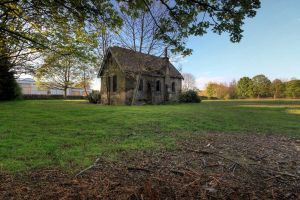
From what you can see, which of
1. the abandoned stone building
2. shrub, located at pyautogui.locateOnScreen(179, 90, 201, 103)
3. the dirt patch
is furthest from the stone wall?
the dirt patch

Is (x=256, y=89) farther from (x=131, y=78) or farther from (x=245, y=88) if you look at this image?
(x=131, y=78)

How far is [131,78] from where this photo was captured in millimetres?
27266

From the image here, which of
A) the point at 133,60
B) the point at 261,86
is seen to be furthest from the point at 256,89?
the point at 133,60

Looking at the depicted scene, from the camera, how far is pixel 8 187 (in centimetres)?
372

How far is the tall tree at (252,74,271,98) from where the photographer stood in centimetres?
6259

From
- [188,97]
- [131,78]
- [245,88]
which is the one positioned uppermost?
[131,78]

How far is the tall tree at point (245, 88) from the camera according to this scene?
63469 millimetres

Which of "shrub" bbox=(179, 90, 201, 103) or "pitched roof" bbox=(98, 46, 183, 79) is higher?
"pitched roof" bbox=(98, 46, 183, 79)

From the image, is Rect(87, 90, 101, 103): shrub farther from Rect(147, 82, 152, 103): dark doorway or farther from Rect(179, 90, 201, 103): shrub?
Rect(179, 90, 201, 103): shrub

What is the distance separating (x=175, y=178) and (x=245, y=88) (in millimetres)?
65404

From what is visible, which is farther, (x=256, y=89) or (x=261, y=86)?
(x=256, y=89)

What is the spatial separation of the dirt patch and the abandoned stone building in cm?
2090

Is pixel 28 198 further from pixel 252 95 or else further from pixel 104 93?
pixel 252 95

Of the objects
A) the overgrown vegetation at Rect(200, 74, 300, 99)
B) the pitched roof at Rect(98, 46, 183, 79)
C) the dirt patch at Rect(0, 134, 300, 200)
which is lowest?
the dirt patch at Rect(0, 134, 300, 200)
